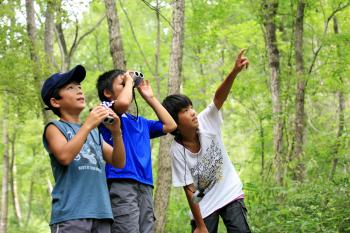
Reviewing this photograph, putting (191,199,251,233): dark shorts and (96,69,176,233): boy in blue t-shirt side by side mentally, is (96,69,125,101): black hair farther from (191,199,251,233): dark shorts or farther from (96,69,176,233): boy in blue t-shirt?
(191,199,251,233): dark shorts

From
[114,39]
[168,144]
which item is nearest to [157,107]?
[114,39]

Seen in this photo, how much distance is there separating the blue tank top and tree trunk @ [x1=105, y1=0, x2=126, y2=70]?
376 centimetres

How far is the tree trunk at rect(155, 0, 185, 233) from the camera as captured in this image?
776cm

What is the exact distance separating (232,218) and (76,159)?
1.71 metres

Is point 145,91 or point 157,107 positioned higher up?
point 145,91

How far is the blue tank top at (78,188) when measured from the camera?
121 inches

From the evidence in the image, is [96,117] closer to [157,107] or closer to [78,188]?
[78,188]

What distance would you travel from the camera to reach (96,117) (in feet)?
9.96

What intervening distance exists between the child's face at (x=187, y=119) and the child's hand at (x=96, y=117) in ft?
4.44

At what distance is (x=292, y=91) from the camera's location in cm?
1205

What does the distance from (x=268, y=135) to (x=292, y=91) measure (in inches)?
70.4

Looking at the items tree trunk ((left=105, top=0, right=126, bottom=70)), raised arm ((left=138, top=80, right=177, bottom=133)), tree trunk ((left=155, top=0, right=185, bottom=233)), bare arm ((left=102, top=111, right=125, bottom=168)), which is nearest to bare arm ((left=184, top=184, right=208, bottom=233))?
raised arm ((left=138, top=80, right=177, bottom=133))

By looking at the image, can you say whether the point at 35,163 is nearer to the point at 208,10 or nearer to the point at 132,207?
the point at 208,10

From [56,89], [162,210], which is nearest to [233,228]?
[56,89]
